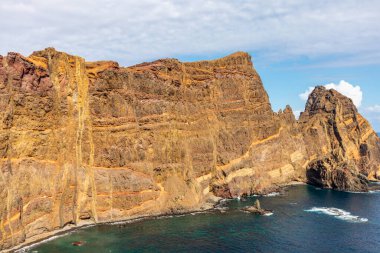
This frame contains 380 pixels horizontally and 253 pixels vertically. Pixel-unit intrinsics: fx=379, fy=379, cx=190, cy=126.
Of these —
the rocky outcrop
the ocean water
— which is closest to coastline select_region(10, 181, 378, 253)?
the ocean water

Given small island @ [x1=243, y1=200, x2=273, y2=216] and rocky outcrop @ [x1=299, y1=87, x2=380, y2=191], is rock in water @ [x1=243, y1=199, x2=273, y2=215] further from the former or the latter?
rocky outcrop @ [x1=299, y1=87, x2=380, y2=191]

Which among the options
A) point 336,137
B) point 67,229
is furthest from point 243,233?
point 336,137

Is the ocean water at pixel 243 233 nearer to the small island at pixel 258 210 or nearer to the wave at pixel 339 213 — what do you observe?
the wave at pixel 339 213

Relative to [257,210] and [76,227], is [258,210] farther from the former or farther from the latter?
[76,227]

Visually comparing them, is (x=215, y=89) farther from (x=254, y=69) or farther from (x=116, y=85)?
(x=116, y=85)

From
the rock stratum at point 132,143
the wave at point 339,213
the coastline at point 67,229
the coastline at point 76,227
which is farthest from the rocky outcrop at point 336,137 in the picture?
the coastline at point 67,229

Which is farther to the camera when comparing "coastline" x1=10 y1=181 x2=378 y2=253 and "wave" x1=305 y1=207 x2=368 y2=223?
"wave" x1=305 y1=207 x2=368 y2=223
